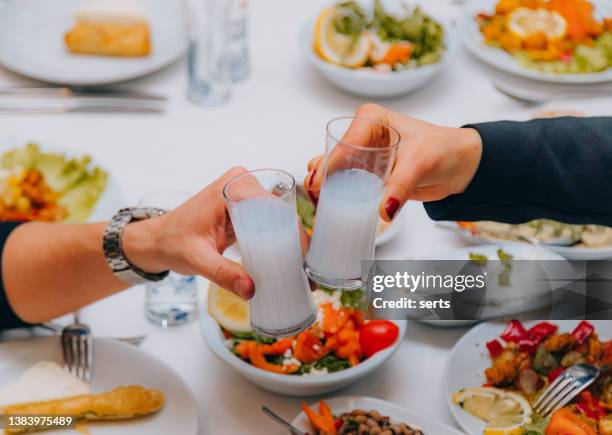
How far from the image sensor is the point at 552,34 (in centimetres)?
233

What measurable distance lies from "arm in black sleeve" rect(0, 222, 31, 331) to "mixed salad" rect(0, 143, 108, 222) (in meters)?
0.27

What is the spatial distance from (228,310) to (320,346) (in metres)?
0.17

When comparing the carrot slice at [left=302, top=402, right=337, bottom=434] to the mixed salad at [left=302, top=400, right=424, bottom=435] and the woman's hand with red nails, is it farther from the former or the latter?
the woman's hand with red nails

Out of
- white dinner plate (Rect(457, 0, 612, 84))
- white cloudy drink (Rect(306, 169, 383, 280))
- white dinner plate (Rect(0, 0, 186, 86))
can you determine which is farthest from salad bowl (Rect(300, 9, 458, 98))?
white cloudy drink (Rect(306, 169, 383, 280))

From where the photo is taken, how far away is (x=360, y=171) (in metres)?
1.03

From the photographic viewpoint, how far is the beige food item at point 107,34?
225cm

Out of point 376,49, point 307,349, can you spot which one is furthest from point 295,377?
point 376,49

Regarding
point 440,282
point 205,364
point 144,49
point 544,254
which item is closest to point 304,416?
point 205,364

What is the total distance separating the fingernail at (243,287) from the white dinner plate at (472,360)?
436mm

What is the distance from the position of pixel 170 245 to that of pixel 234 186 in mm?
223

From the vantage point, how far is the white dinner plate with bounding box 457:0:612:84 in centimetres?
220

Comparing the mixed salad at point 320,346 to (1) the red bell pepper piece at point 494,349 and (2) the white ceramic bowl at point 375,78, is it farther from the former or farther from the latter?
(2) the white ceramic bowl at point 375,78

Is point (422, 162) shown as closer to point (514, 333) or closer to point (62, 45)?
point (514, 333)

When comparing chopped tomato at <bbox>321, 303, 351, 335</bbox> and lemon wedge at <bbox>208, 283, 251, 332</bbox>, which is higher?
lemon wedge at <bbox>208, 283, 251, 332</bbox>
